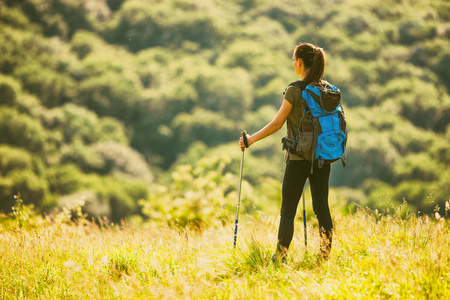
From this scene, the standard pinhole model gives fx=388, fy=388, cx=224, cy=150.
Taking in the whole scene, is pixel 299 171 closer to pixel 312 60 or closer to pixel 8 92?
pixel 312 60

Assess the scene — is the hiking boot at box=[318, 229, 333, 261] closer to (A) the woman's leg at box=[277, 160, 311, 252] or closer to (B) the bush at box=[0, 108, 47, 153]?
(A) the woman's leg at box=[277, 160, 311, 252]

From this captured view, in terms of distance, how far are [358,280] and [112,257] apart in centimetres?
215

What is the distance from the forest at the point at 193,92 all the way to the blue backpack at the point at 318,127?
22289mm

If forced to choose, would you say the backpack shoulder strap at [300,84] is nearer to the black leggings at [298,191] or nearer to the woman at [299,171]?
the woman at [299,171]

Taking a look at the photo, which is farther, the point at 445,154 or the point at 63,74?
the point at 63,74

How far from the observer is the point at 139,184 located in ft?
117

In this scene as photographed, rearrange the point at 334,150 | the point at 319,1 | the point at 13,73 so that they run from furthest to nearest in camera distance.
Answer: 1. the point at 319,1
2. the point at 13,73
3. the point at 334,150

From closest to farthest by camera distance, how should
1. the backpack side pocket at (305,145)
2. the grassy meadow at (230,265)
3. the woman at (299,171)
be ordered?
the grassy meadow at (230,265) → the backpack side pocket at (305,145) → the woman at (299,171)

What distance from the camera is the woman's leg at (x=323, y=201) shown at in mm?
3037

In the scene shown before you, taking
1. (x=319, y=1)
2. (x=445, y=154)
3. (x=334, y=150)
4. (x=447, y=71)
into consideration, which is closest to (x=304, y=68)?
(x=334, y=150)

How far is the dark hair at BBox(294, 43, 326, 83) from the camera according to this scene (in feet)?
9.95

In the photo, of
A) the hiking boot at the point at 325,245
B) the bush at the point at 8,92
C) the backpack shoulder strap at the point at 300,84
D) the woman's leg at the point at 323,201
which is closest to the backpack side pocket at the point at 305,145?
the woman's leg at the point at 323,201

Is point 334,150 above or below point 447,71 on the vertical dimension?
below

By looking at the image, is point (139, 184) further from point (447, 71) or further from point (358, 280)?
point (447, 71)
